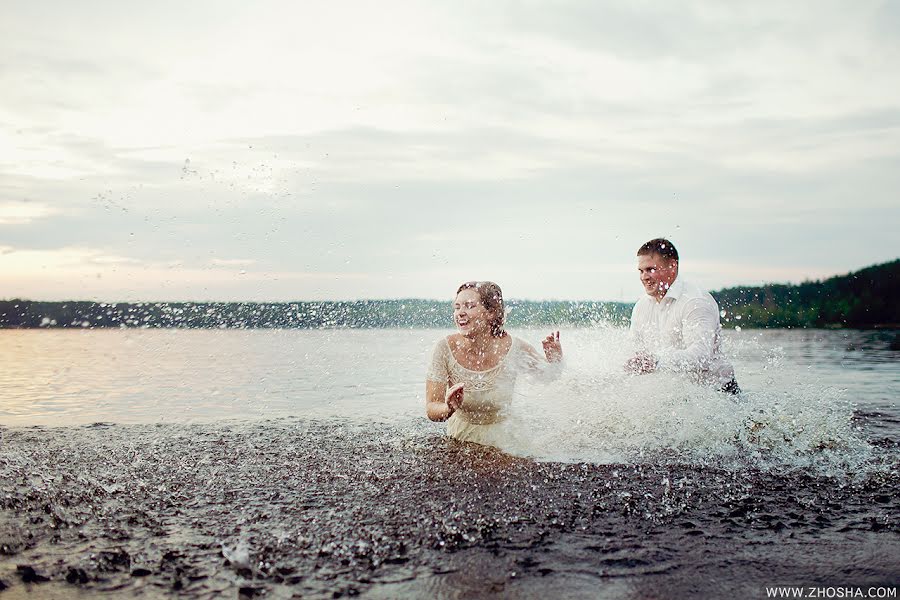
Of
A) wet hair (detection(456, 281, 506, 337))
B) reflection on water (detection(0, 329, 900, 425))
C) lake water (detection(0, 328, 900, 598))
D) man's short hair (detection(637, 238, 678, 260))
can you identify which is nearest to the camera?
lake water (detection(0, 328, 900, 598))

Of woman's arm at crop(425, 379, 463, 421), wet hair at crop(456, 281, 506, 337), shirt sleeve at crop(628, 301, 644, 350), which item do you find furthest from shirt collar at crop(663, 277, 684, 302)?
woman's arm at crop(425, 379, 463, 421)

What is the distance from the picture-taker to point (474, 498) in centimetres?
584

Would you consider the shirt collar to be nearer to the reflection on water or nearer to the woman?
the reflection on water

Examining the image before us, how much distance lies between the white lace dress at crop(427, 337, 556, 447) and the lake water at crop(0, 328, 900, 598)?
27 centimetres

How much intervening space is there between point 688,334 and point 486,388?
307 centimetres

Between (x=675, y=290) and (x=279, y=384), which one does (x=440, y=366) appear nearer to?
(x=675, y=290)

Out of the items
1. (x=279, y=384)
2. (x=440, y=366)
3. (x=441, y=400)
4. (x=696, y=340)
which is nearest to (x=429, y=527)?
(x=441, y=400)

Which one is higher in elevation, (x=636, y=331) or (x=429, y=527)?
(x=636, y=331)

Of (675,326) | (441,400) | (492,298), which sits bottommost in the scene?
(441,400)

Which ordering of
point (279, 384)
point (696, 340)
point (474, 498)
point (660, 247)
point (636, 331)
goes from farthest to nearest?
1. point (279, 384)
2. point (636, 331)
3. point (660, 247)
4. point (696, 340)
5. point (474, 498)

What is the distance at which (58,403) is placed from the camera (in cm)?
1398

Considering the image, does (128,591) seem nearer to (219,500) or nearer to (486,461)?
(219,500)

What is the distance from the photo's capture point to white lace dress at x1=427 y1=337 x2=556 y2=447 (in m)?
7.54

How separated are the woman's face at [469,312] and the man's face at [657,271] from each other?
9.54 ft
